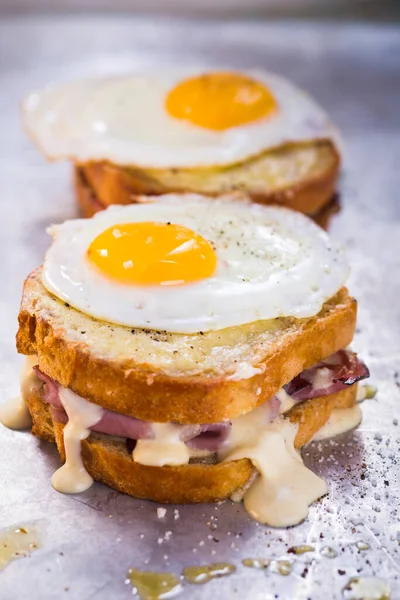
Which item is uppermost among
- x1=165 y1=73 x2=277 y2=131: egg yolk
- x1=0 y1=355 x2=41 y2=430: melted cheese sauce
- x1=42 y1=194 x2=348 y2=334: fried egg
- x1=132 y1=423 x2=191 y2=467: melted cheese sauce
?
x1=42 y1=194 x2=348 y2=334: fried egg

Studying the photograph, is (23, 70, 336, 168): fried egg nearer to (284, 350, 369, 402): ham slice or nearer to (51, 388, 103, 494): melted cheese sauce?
(284, 350, 369, 402): ham slice

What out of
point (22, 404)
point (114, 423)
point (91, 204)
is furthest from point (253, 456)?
point (91, 204)

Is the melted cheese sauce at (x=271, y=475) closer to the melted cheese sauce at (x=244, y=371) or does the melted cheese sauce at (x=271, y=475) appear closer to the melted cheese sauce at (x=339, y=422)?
the melted cheese sauce at (x=244, y=371)

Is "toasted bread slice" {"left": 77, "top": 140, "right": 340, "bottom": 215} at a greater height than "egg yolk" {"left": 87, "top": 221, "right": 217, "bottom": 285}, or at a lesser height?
lesser

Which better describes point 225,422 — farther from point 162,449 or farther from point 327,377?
point 327,377

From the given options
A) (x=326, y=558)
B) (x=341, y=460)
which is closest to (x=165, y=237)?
(x=341, y=460)

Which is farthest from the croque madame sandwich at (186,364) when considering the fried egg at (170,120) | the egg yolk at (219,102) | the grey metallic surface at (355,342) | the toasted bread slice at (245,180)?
the egg yolk at (219,102)

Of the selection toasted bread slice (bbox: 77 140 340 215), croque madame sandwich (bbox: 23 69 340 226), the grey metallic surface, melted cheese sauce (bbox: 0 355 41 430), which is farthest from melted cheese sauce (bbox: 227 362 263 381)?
croque madame sandwich (bbox: 23 69 340 226)

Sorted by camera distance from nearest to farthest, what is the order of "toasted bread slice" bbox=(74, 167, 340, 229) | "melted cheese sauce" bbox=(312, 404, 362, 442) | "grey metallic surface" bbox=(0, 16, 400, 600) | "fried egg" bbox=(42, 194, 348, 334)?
"grey metallic surface" bbox=(0, 16, 400, 600) → "fried egg" bbox=(42, 194, 348, 334) → "melted cheese sauce" bbox=(312, 404, 362, 442) → "toasted bread slice" bbox=(74, 167, 340, 229)
